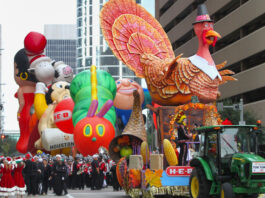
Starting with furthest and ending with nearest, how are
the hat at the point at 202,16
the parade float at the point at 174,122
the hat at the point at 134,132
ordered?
the hat at the point at 134,132 < the hat at the point at 202,16 < the parade float at the point at 174,122

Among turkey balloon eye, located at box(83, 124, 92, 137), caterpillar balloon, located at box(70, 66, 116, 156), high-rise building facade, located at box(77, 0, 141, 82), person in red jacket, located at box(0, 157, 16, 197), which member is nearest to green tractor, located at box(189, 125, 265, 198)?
person in red jacket, located at box(0, 157, 16, 197)

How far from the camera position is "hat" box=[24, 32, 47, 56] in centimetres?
4209

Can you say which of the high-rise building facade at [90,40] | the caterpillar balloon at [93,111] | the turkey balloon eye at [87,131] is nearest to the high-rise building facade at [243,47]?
the caterpillar balloon at [93,111]

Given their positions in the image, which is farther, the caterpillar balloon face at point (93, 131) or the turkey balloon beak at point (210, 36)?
the caterpillar balloon face at point (93, 131)

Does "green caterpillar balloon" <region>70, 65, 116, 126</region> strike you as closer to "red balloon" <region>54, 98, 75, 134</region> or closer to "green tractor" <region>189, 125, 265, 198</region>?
"red balloon" <region>54, 98, 75, 134</region>

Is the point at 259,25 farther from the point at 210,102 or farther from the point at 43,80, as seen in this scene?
the point at 210,102

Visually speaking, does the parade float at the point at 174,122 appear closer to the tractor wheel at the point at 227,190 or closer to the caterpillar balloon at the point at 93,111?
the tractor wheel at the point at 227,190

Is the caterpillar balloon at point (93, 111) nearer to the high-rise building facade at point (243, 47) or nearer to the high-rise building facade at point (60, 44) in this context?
the high-rise building facade at point (243, 47)

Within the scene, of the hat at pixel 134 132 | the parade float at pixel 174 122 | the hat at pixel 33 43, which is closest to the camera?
the parade float at pixel 174 122

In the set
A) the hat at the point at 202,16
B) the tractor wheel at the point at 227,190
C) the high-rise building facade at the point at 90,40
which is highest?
the high-rise building facade at the point at 90,40

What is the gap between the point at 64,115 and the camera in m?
36.0

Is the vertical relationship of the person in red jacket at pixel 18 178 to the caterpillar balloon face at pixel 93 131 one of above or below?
below

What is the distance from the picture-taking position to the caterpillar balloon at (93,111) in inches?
1175

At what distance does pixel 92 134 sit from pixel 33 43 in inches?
586
